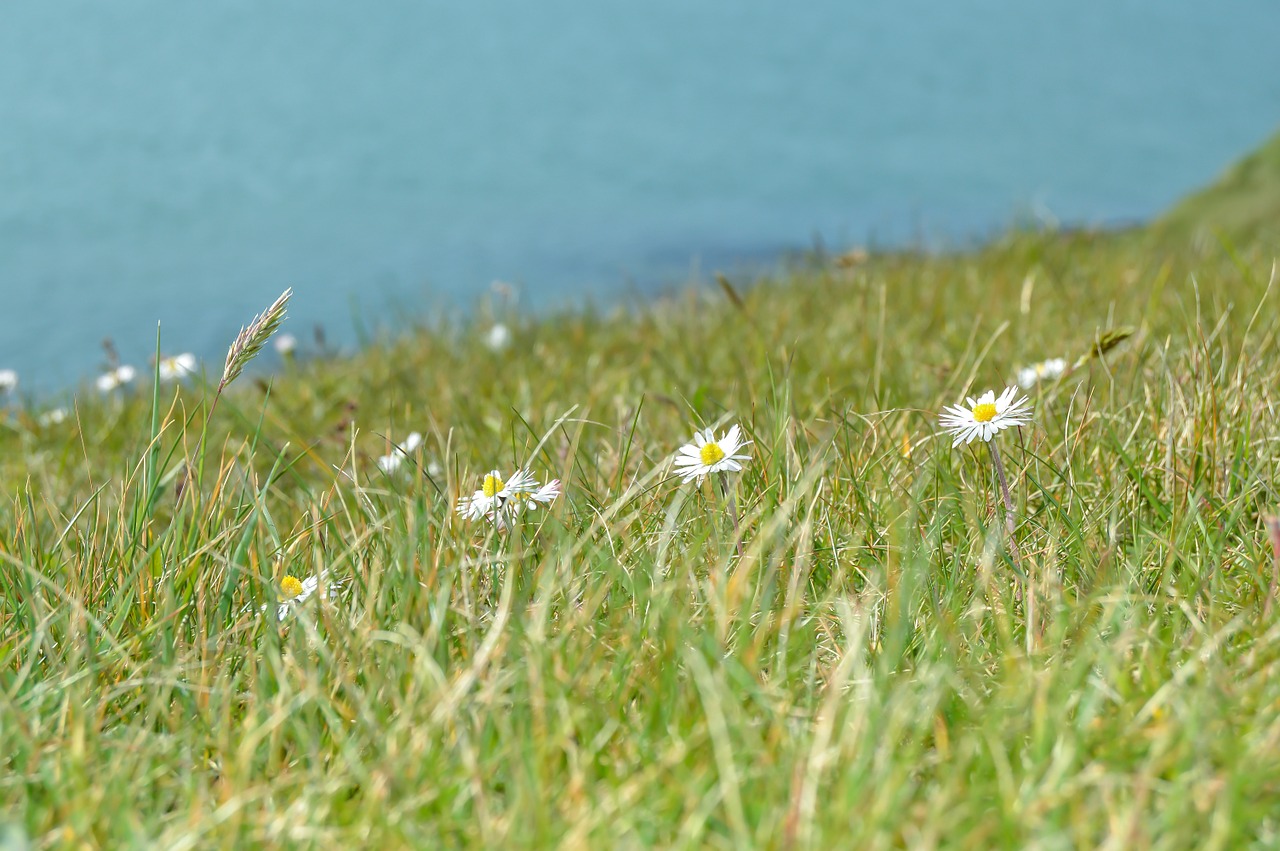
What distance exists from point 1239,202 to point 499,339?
536cm

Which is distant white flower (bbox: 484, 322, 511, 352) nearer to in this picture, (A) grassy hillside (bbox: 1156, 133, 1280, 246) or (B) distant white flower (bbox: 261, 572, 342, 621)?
(B) distant white flower (bbox: 261, 572, 342, 621)

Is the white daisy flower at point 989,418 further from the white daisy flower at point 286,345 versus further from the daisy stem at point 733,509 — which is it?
the white daisy flower at point 286,345

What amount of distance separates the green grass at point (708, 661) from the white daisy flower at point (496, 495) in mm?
37

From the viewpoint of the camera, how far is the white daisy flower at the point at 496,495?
5.74 feet

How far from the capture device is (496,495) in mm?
1721

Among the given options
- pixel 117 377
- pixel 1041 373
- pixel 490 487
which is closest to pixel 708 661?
pixel 490 487

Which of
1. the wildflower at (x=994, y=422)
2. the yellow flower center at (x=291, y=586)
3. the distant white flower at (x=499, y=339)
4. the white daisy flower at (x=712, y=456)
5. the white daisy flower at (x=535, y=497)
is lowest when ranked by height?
the distant white flower at (x=499, y=339)

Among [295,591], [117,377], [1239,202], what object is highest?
[1239,202]

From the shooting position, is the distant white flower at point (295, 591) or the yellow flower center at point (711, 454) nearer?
the distant white flower at point (295, 591)

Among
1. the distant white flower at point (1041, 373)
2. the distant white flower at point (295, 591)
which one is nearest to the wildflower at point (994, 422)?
the distant white flower at point (1041, 373)

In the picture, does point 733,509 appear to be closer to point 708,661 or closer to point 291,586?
point 708,661

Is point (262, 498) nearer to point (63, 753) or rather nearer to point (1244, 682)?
point (63, 753)

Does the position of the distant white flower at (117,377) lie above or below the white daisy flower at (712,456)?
below

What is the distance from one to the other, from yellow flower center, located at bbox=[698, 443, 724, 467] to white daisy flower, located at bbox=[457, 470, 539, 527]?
26 cm
